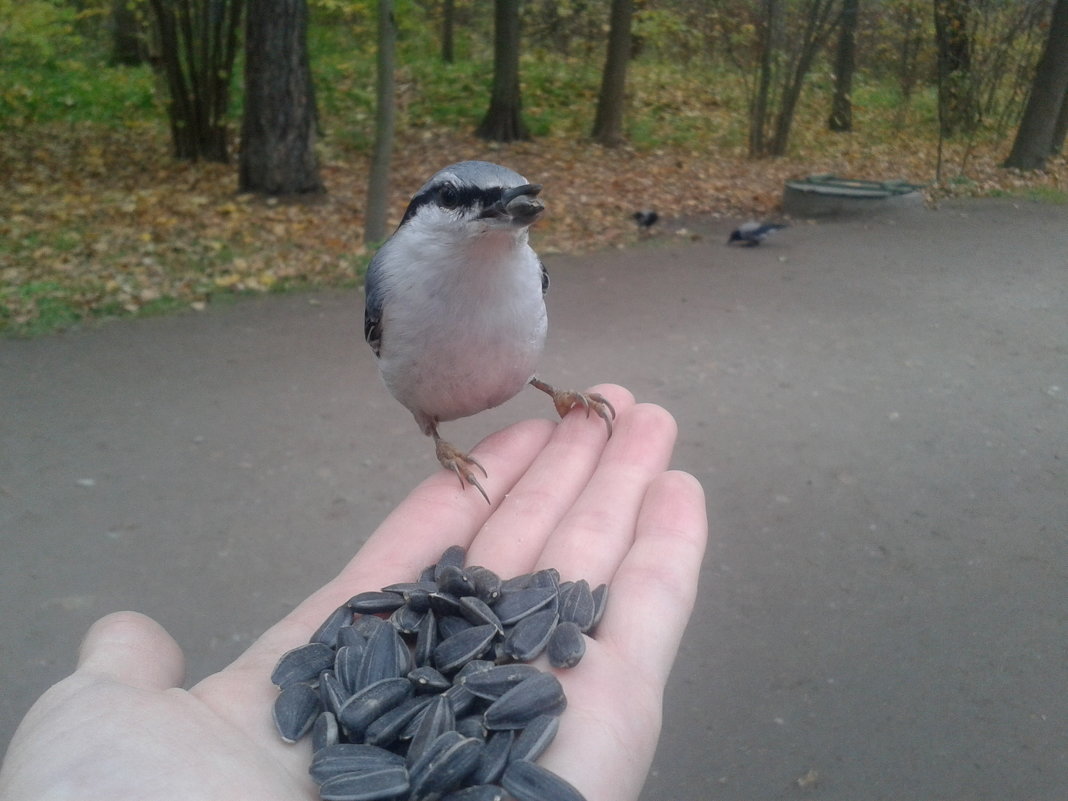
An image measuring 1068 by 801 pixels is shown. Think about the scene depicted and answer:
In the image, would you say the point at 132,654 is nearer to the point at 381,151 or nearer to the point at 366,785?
the point at 366,785

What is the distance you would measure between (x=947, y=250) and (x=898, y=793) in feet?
24.3

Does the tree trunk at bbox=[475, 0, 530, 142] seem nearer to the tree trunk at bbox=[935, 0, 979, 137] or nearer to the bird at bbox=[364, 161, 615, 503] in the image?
the tree trunk at bbox=[935, 0, 979, 137]

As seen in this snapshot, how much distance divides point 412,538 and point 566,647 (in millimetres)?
779

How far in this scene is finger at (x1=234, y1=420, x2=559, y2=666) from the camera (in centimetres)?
241

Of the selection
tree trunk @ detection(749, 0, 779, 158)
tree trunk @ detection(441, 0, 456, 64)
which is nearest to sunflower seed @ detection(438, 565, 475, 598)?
tree trunk @ detection(749, 0, 779, 158)

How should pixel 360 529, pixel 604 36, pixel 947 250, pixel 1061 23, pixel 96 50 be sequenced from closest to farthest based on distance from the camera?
pixel 360 529 → pixel 947 250 → pixel 1061 23 → pixel 604 36 → pixel 96 50

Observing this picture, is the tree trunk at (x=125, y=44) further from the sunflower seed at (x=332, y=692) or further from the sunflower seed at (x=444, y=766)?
the sunflower seed at (x=444, y=766)

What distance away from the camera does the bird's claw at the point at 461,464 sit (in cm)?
296

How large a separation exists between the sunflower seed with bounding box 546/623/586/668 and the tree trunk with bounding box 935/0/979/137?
473 inches

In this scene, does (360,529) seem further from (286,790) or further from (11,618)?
(286,790)

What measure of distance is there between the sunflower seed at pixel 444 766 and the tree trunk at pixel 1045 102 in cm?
1426

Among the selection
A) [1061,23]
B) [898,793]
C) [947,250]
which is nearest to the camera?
[898,793]

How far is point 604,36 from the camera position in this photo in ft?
50.6

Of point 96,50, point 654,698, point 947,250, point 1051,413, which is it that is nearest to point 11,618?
point 654,698
